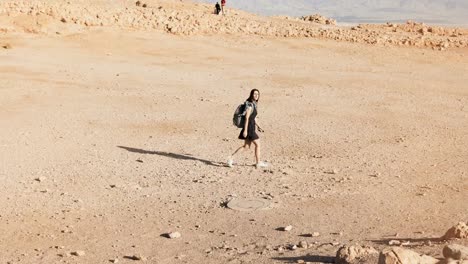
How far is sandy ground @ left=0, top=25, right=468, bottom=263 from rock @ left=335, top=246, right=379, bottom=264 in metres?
0.70

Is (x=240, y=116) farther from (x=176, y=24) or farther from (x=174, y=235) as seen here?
(x=176, y=24)

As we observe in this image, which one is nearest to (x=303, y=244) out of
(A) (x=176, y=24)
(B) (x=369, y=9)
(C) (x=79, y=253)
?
(C) (x=79, y=253)

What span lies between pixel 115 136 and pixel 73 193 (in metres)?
3.88

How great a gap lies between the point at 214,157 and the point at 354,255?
6474 millimetres

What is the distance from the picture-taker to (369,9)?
14075 cm

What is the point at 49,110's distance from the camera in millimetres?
16750

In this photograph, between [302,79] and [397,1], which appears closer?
[302,79]

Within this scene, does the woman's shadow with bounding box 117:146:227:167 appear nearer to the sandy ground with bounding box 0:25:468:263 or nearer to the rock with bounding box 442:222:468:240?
the sandy ground with bounding box 0:25:468:263

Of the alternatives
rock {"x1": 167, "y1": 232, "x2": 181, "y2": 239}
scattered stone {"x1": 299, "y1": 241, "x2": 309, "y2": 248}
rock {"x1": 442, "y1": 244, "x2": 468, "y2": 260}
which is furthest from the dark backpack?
rock {"x1": 442, "y1": 244, "x2": 468, "y2": 260}

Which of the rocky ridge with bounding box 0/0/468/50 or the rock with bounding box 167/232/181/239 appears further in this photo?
the rocky ridge with bounding box 0/0/468/50

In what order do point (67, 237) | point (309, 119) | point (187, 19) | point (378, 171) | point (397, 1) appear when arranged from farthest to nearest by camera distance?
point (397, 1) → point (187, 19) → point (309, 119) → point (378, 171) → point (67, 237)

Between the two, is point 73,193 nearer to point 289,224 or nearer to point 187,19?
point 289,224

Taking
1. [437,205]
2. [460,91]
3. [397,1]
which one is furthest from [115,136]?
[397,1]

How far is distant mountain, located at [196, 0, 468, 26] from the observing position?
118 m
